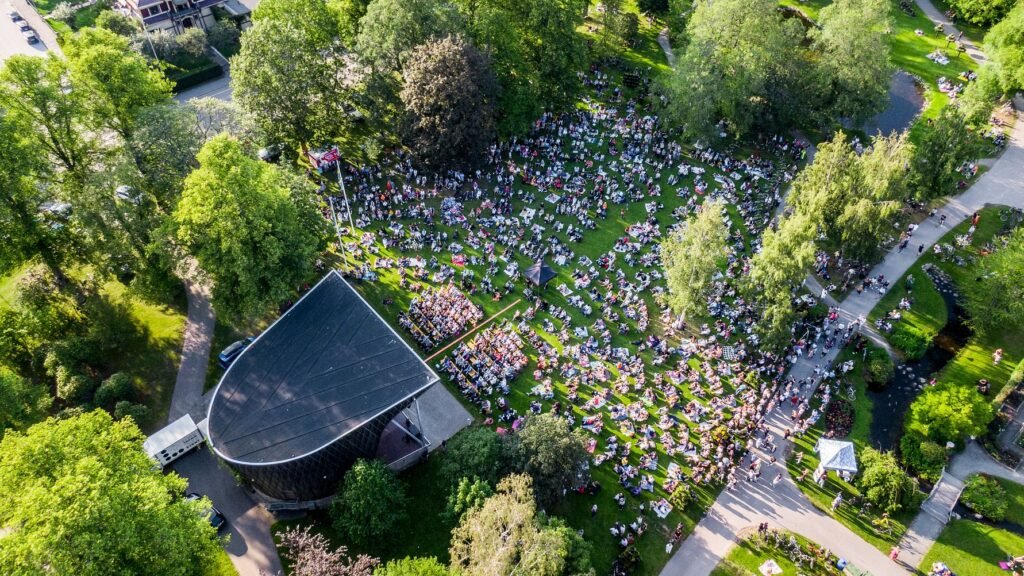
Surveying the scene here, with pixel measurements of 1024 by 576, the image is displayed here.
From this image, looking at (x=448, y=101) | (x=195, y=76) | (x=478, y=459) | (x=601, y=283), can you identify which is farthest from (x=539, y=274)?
(x=195, y=76)

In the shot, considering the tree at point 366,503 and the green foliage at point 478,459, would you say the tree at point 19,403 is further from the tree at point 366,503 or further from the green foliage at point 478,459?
the green foliage at point 478,459

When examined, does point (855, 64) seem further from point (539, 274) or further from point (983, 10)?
point (539, 274)

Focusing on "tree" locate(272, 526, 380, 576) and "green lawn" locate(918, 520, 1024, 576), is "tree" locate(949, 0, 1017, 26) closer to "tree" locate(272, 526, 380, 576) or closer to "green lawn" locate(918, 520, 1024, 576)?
"green lawn" locate(918, 520, 1024, 576)

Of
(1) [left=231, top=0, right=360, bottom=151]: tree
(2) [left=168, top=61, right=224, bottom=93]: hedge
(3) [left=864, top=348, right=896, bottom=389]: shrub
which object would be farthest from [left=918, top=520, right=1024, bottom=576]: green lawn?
(2) [left=168, top=61, right=224, bottom=93]: hedge

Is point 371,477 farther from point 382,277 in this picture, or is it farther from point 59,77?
point 59,77

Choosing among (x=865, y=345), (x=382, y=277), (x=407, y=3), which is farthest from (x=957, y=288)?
(x=407, y=3)
